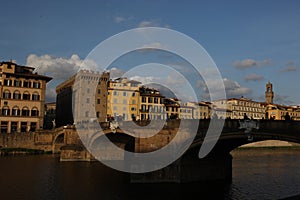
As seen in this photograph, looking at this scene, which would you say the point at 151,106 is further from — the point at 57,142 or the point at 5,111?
the point at 5,111

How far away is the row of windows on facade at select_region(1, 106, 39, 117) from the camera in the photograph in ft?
214

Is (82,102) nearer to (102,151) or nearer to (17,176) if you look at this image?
(102,151)

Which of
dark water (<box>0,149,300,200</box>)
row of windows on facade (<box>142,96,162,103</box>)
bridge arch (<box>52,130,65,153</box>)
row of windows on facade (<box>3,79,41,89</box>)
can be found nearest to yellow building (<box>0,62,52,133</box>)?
row of windows on facade (<box>3,79,41,89</box>)

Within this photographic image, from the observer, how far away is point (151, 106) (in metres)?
84.4

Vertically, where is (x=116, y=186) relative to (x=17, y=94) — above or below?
below

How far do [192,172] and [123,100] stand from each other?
5301cm

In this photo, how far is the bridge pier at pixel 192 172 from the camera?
102 ft

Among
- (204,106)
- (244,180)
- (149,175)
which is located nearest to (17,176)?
(149,175)

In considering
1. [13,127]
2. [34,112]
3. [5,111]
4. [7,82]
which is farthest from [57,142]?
[7,82]

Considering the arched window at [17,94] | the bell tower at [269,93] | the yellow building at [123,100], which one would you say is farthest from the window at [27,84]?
the bell tower at [269,93]

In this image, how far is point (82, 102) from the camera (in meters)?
79.5

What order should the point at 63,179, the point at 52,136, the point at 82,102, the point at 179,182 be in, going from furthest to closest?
the point at 82,102 < the point at 52,136 < the point at 63,179 < the point at 179,182

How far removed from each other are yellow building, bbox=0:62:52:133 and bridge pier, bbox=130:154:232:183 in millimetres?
42534

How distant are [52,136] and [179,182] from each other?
38.5 metres
